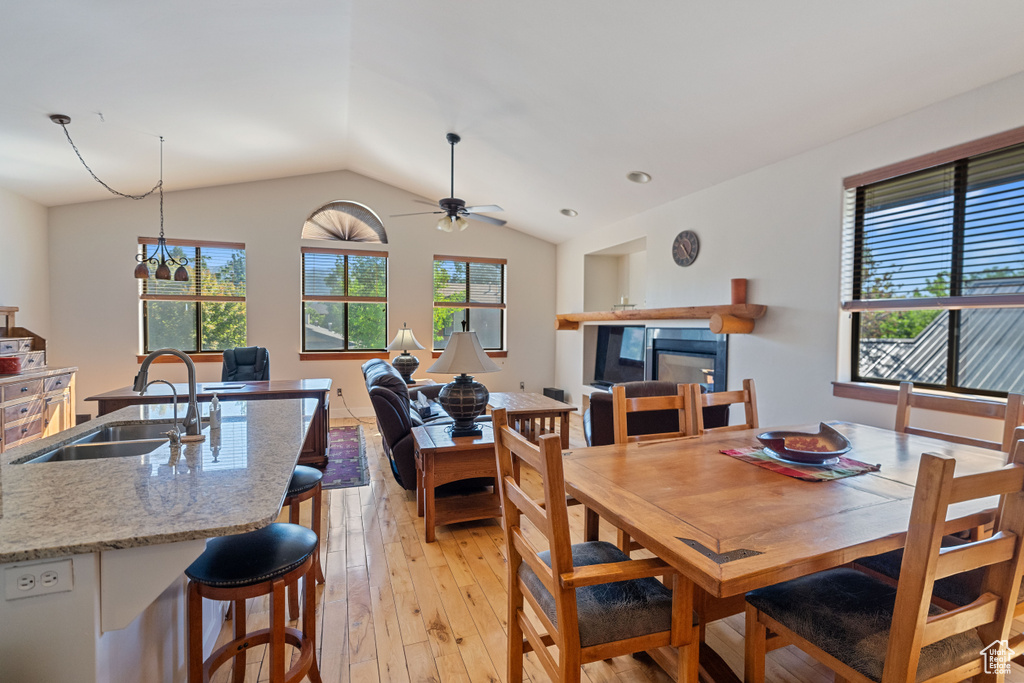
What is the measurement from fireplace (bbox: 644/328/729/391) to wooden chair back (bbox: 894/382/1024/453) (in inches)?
59.2

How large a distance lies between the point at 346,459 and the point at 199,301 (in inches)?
127

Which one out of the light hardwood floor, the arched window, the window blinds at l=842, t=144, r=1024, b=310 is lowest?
the light hardwood floor

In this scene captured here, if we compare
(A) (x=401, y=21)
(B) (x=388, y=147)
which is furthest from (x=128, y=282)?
(A) (x=401, y=21)

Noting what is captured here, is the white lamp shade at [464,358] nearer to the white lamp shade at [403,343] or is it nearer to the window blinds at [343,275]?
the white lamp shade at [403,343]

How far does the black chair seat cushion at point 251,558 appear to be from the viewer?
1255 mm

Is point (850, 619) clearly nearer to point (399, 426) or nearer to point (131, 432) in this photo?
point (399, 426)

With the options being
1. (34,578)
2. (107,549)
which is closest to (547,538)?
(107,549)

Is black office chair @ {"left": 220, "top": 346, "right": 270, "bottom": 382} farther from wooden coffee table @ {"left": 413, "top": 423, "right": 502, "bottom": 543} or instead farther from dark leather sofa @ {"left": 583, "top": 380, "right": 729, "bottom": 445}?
dark leather sofa @ {"left": 583, "top": 380, "right": 729, "bottom": 445}

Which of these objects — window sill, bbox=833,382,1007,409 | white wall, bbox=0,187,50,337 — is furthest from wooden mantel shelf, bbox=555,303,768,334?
white wall, bbox=0,187,50,337

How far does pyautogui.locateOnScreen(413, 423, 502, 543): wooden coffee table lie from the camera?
2.72m

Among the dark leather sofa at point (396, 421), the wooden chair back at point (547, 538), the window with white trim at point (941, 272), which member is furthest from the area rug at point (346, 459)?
the window with white trim at point (941, 272)

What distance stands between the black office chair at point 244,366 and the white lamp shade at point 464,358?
2.98 metres

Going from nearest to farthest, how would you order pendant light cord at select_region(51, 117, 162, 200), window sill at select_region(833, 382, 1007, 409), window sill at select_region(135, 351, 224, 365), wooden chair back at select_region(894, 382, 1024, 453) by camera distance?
wooden chair back at select_region(894, 382, 1024, 453), window sill at select_region(833, 382, 1007, 409), pendant light cord at select_region(51, 117, 162, 200), window sill at select_region(135, 351, 224, 365)

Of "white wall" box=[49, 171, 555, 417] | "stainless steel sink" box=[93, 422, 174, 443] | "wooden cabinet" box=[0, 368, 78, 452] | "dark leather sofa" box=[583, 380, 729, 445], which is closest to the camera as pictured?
"stainless steel sink" box=[93, 422, 174, 443]
